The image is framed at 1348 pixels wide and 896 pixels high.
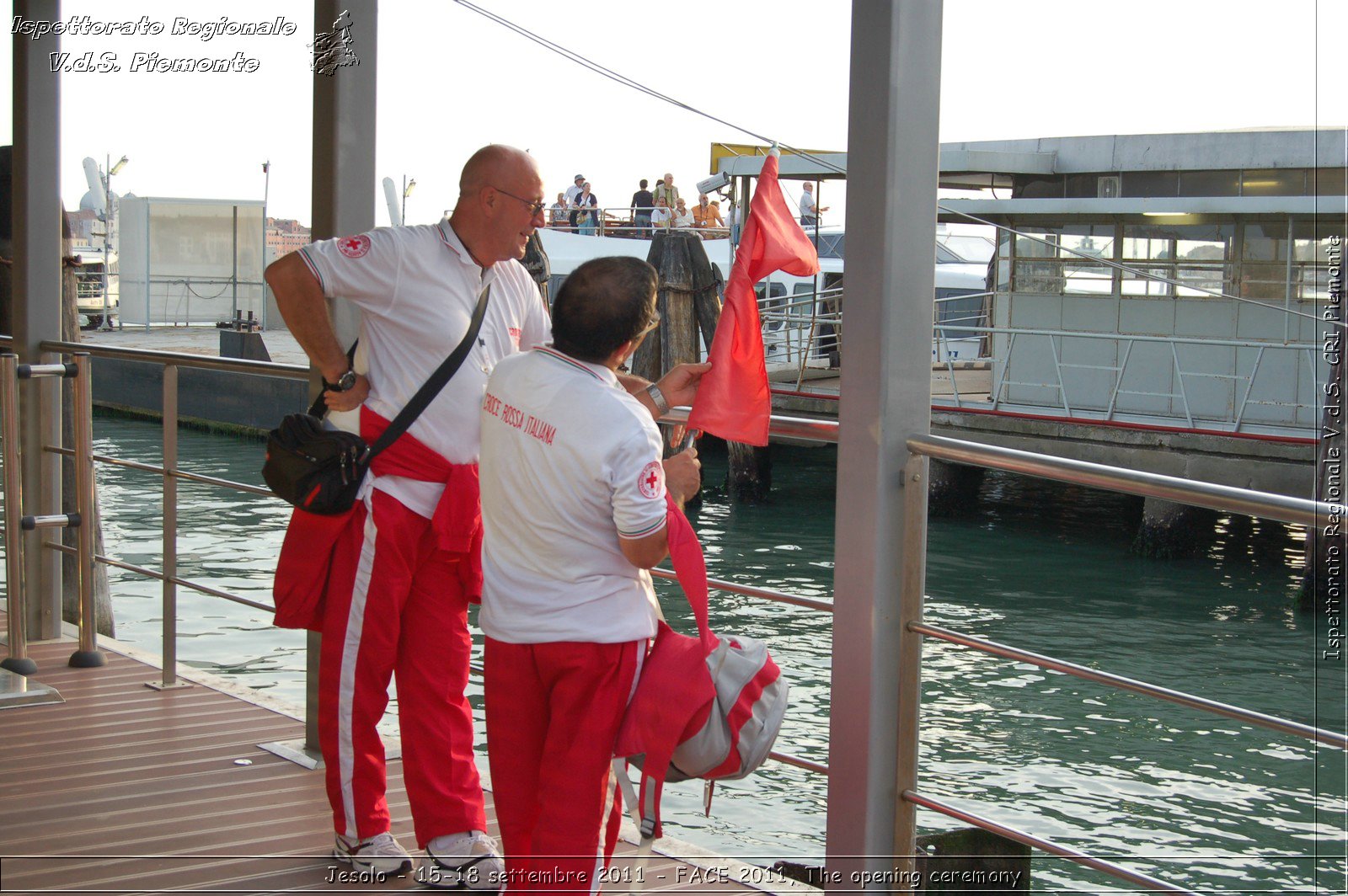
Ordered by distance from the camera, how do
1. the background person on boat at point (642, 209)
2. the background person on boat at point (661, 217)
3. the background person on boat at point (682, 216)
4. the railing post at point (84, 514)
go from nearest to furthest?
the railing post at point (84, 514), the background person on boat at point (661, 217), the background person on boat at point (682, 216), the background person on boat at point (642, 209)

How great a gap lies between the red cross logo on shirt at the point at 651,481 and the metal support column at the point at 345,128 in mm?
1665

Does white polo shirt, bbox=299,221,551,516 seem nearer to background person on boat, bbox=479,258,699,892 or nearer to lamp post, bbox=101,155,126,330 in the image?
background person on boat, bbox=479,258,699,892

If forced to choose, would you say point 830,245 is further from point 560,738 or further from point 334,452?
point 560,738

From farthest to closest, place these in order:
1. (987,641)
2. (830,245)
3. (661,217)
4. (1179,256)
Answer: (830,245) < (661,217) < (1179,256) < (987,641)

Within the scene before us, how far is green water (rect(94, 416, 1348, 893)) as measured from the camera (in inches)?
277

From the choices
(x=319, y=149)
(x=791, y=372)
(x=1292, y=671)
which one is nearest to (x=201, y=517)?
(x=791, y=372)

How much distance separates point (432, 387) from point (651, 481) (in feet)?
2.76

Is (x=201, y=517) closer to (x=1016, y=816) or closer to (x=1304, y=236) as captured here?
(x=1016, y=816)

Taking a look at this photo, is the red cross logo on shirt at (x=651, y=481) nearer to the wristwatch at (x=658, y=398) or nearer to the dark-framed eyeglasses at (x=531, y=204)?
the wristwatch at (x=658, y=398)

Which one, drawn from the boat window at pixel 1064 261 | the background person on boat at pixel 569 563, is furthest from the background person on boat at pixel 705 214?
the background person on boat at pixel 569 563

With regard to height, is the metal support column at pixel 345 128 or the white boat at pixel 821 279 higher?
the white boat at pixel 821 279

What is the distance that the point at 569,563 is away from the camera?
6.87 ft

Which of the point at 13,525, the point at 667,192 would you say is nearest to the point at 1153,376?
the point at 667,192

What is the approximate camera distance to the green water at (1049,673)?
7039 mm
